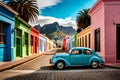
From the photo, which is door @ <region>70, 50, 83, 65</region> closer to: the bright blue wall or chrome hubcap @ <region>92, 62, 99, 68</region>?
chrome hubcap @ <region>92, 62, 99, 68</region>

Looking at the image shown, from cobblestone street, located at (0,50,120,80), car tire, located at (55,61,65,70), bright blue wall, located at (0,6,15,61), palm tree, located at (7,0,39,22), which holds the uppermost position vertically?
palm tree, located at (7,0,39,22)

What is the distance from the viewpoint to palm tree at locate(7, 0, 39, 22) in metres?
43.8

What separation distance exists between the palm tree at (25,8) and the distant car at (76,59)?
92.7 ft

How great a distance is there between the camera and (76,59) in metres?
16.5

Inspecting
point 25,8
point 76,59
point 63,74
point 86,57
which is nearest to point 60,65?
point 76,59

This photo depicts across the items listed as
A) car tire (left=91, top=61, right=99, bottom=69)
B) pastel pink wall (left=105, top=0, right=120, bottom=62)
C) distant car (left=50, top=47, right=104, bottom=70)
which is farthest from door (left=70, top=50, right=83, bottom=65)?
pastel pink wall (left=105, top=0, right=120, bottom=62)

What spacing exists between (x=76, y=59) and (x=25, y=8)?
29936 mm

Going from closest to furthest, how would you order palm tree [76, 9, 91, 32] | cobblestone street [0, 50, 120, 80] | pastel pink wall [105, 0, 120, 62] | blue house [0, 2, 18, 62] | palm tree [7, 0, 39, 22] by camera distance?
cobblestone street [0, 50, 120, 80]
pastel pink wall [105, 0, 120, 62]
blue house [0, 2, 18, 62]
palm tree [7, 0, 39, 22]
palm tree [76, 9, 91, 32]

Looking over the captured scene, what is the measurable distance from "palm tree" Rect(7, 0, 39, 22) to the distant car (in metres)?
28.3

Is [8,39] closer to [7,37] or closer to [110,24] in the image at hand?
[7,37]

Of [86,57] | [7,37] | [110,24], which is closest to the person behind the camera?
[86,57]

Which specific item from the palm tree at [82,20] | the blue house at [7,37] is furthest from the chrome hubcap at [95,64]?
the palm tree at [82,20]

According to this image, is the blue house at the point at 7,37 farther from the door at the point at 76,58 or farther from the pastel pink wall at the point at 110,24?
the pastel pink wall at the point at 110,24

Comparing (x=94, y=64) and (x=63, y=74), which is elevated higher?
(x=94, y=64)
